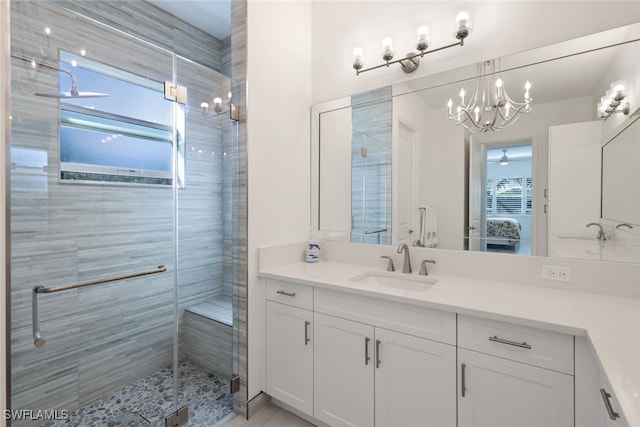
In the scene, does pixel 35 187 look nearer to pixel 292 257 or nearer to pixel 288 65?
pixel 292 257

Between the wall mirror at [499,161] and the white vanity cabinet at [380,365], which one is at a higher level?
the wall mirror at [499,161]

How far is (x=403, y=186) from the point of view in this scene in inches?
77.7

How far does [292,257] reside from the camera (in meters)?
2.12

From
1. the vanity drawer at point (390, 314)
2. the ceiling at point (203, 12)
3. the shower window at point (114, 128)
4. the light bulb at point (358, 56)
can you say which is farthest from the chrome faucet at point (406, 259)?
the ceiling at point (203, 12)

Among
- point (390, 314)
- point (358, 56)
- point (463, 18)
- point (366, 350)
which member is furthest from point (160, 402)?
point (463, 18)

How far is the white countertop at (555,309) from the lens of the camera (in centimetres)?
78

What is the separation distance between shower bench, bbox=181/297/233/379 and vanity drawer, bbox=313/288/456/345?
0.64m

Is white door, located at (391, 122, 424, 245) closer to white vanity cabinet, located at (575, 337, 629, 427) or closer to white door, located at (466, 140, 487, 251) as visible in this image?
white door, located at (466, 140, 487, 251)

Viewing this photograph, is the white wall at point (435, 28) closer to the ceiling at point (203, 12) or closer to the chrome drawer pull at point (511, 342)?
the ceiling at point (203, 12)

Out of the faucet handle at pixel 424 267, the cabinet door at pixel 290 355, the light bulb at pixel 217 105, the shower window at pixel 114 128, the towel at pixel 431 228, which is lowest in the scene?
the cabinet door at pixel 290 355

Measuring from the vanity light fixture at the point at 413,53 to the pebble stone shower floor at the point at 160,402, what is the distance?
2.23 m

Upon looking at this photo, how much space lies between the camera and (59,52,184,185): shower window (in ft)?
4.82

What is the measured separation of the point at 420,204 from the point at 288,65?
1.36 meters

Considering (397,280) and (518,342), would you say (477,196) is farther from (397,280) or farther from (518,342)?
(518,342)
